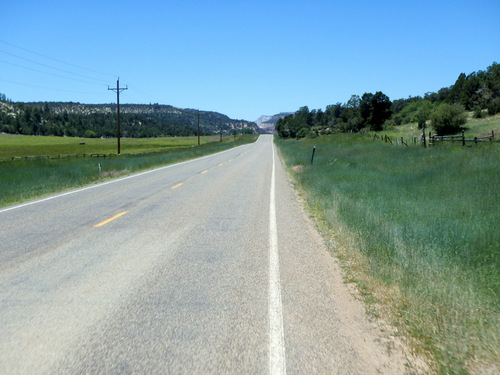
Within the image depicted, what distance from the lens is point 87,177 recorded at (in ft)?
74.6

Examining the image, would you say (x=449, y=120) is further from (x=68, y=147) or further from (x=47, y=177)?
(x=68, y=147)

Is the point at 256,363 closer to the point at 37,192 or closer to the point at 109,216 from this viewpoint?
the point at 109,216

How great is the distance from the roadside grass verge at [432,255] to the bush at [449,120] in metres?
46.9

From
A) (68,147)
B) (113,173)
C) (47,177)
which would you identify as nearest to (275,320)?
(47,177)

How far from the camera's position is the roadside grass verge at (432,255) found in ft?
12.9

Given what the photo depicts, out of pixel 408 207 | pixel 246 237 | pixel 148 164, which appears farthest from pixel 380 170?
pixel 148 164

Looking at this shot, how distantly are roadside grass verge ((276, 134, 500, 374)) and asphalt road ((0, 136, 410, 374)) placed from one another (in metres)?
0.45

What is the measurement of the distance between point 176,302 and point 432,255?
3674 mm

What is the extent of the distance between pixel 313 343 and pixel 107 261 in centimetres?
397

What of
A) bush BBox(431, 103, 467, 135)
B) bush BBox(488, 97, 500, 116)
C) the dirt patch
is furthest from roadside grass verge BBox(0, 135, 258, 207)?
bush BBox(488, 97, 500, 116)

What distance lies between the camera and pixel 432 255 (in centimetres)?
604

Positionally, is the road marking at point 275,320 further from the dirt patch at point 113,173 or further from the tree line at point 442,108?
the tree line at point 442,108

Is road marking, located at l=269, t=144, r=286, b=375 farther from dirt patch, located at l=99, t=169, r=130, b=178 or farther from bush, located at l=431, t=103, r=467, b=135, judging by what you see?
bush, located at l=431, t=103, r=467, b=135

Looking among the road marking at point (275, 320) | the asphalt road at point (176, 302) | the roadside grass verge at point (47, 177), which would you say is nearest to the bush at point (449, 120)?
the roadside grass verge at point (47, 177)
